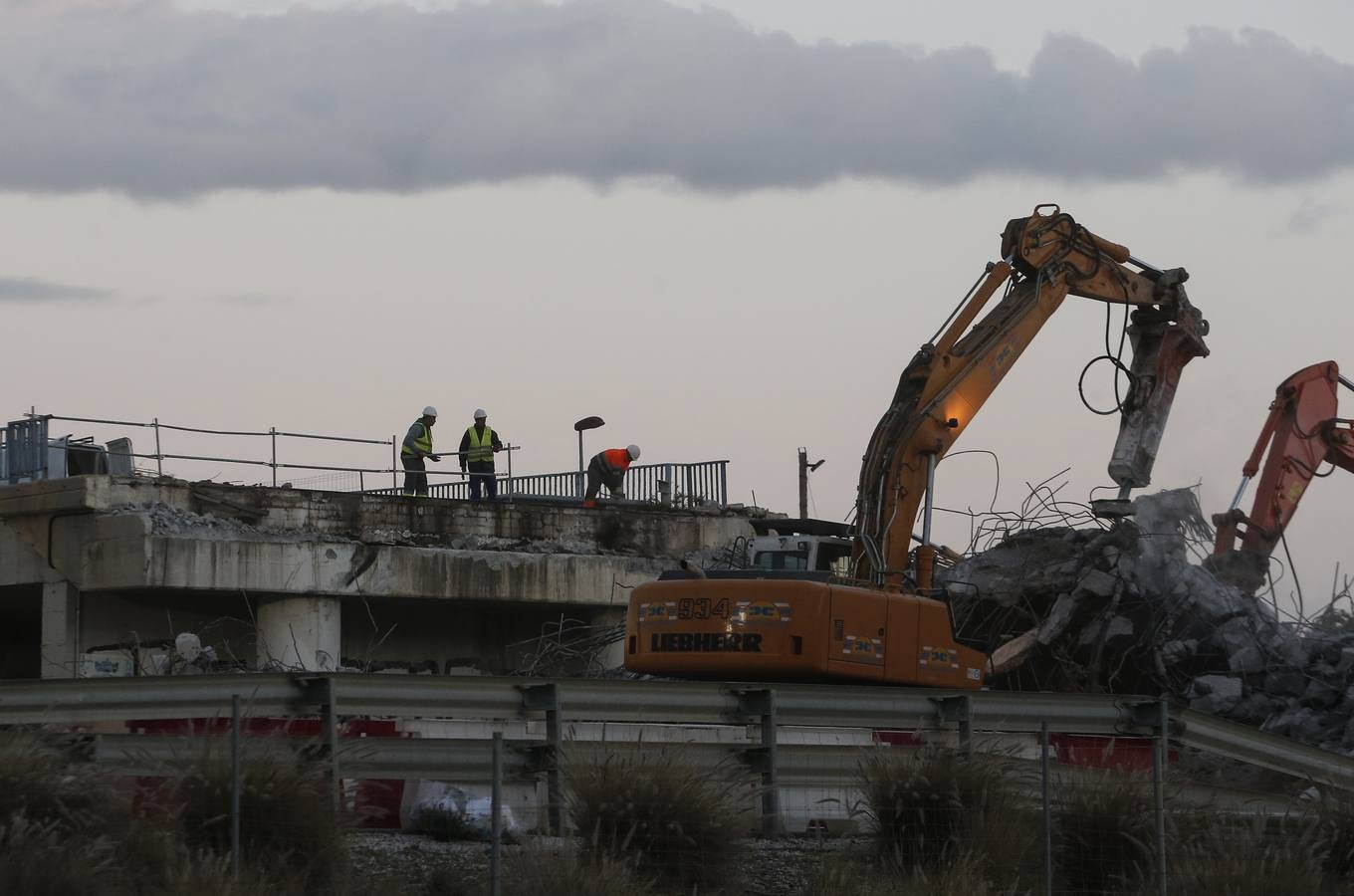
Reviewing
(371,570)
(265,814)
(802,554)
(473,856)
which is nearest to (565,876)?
(473,856)

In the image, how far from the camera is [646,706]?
13570mm

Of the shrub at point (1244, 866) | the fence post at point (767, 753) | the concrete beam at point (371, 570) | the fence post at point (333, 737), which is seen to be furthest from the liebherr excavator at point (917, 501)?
the concrete beam at point (371, 570)

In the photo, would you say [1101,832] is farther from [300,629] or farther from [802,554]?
[300,629]

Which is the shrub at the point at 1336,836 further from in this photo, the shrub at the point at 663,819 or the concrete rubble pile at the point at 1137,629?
the concrete rubble pile at the point at 1137,629

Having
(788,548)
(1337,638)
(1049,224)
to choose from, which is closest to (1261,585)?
(1337,638)

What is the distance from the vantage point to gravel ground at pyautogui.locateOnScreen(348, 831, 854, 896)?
11.5 m

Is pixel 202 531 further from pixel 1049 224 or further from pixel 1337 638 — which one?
pixel 1337 638

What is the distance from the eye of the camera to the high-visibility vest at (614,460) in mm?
36438

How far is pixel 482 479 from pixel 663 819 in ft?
83.3

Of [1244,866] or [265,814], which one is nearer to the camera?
[265,814]

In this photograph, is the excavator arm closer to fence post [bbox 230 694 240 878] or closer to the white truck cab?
the white truck cab

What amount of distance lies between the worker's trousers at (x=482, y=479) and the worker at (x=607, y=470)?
1.81m

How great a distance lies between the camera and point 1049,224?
2227cm

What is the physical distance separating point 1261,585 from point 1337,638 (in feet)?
8.21
